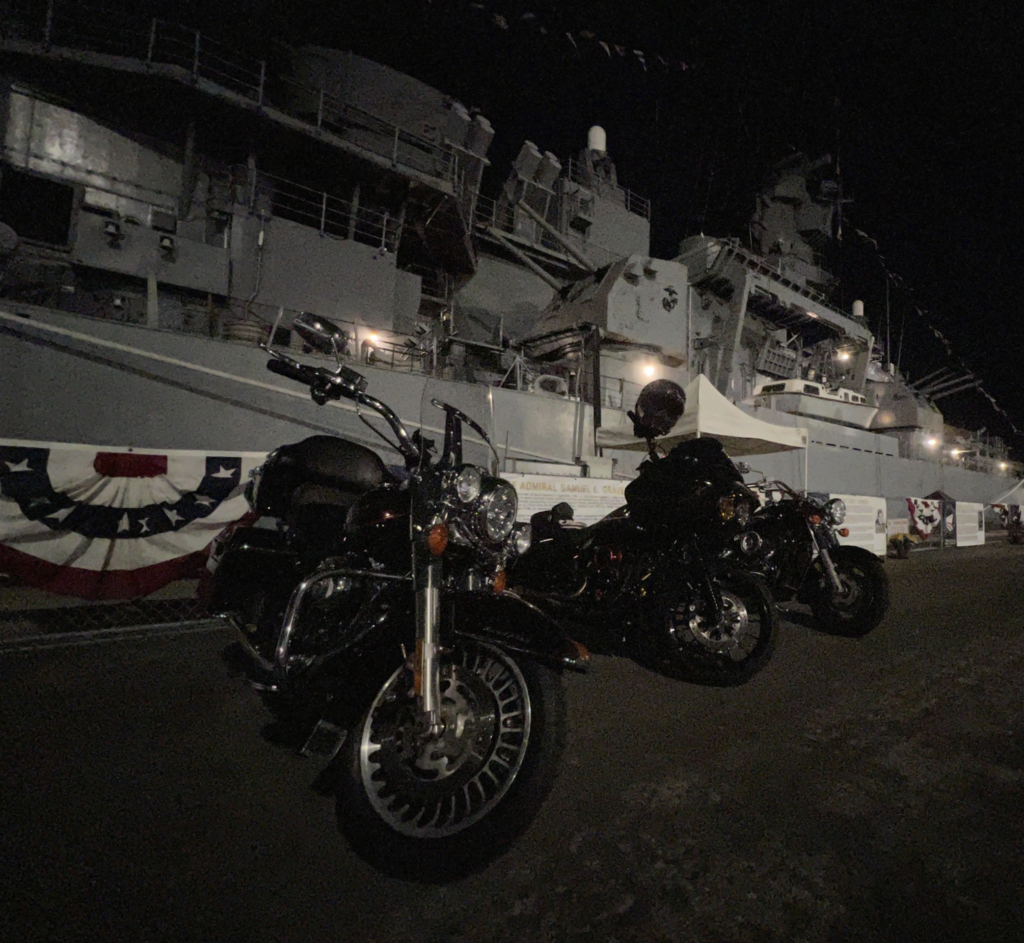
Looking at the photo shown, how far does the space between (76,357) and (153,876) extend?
8.82 m

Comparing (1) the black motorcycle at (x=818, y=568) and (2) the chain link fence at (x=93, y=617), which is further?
(1) the black motorcycle at (x=818, y=568)

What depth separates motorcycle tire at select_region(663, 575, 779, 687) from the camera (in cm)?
313

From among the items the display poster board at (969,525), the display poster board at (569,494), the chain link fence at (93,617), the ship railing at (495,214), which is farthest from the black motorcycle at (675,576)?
the ship railing at (495,214)

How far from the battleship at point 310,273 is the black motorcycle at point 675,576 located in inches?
124

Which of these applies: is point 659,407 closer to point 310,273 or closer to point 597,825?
point 597,825

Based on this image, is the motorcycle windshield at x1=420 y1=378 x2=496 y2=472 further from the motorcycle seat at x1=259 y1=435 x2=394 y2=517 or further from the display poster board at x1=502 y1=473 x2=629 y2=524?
the motorcycle seat at x1=259 y1=435 x2=394 y2=517

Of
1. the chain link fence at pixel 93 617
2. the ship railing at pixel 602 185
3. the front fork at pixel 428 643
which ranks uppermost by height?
the ship railing at pixel 602 185

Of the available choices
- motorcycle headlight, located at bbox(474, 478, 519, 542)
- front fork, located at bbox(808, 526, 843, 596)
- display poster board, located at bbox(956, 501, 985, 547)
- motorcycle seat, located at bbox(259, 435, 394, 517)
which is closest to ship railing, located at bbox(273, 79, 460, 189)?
motorcycle seat, located at bbox(259, 435, 394, 517)

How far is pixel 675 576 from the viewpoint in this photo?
3318mm

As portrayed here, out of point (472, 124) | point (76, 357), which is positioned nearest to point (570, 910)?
point (76, 357)

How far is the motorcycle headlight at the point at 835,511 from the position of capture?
4.58m

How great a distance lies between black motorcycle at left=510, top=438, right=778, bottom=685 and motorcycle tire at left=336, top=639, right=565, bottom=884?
A: 1.85m

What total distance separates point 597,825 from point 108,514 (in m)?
5.04

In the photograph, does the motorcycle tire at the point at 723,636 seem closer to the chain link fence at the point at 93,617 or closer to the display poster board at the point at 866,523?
the chain link fence at the point at 93,617
